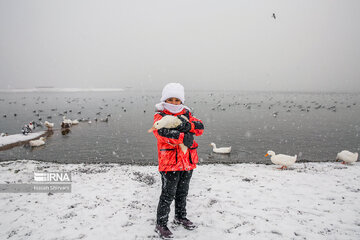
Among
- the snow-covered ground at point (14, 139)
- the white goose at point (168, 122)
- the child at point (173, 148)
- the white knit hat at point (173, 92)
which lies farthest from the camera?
the snow-covered ground at point (14, 139)

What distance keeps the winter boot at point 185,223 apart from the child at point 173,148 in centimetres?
44

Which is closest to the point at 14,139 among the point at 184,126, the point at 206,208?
the point at 206,208

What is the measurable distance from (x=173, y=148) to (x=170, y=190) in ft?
2.94

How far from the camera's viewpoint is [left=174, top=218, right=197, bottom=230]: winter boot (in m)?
4.57

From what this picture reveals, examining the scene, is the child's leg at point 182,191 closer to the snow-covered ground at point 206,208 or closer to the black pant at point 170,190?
the black pant at point 170,190

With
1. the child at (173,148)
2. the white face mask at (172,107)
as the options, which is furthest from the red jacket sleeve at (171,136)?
the white face mask at (172,107)

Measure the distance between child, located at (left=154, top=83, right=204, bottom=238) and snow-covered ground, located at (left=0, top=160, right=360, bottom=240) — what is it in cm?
98

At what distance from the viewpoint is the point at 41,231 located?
4582 mm

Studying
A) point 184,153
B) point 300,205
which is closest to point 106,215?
point 184,153

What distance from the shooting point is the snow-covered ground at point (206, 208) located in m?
4.51

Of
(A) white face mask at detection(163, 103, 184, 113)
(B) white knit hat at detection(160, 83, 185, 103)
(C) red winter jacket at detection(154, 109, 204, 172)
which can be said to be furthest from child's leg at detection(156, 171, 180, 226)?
(B) white knit hat at detection(160, 83, 185, 103)

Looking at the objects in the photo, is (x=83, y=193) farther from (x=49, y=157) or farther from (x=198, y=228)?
(x=49, y=157)

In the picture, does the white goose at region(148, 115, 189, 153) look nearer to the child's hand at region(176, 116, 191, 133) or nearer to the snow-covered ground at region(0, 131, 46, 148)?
the child's hand at region(176, 116, 191, 133)

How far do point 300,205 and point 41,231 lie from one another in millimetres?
6870
